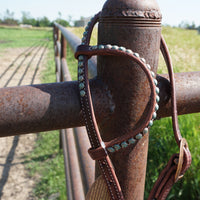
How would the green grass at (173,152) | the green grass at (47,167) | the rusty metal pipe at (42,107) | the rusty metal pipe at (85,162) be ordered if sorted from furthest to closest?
the green grass at (47,167) → the green grass at (173,152) → the rusty metal pipe at (85,162) → the rusty metal pipe at (42,107)

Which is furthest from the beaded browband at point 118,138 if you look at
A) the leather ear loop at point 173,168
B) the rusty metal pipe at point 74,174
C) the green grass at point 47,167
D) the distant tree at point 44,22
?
the distant tree at point 44,22

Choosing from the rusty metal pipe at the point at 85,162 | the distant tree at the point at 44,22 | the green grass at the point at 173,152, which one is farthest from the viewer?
the distant tree at the point at 44,22

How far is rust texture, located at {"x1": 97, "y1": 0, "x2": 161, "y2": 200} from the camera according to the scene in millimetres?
358

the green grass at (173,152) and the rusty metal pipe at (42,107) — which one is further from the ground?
the rusty metal pipe at (42,107)

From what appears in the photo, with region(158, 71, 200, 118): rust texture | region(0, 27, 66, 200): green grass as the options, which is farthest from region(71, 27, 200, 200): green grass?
region(158, 71, 200, 118): rust texture

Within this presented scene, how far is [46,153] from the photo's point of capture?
2445 mm

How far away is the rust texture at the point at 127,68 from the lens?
14.1 inches

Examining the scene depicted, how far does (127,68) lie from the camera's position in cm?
38

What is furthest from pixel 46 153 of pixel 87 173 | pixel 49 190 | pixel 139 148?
pixel 139 148

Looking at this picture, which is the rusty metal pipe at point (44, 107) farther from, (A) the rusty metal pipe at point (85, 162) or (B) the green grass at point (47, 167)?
(B) the green grass at point (47, 167)

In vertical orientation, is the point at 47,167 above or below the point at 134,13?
below

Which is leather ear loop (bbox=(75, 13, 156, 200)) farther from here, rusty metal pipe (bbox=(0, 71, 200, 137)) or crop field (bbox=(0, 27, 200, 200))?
crop field (bbox=(0, 27, 200, 200))

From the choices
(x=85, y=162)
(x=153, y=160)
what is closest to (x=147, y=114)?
(x=85, y=162)

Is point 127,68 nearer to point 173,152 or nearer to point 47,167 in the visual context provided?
point 173,152
